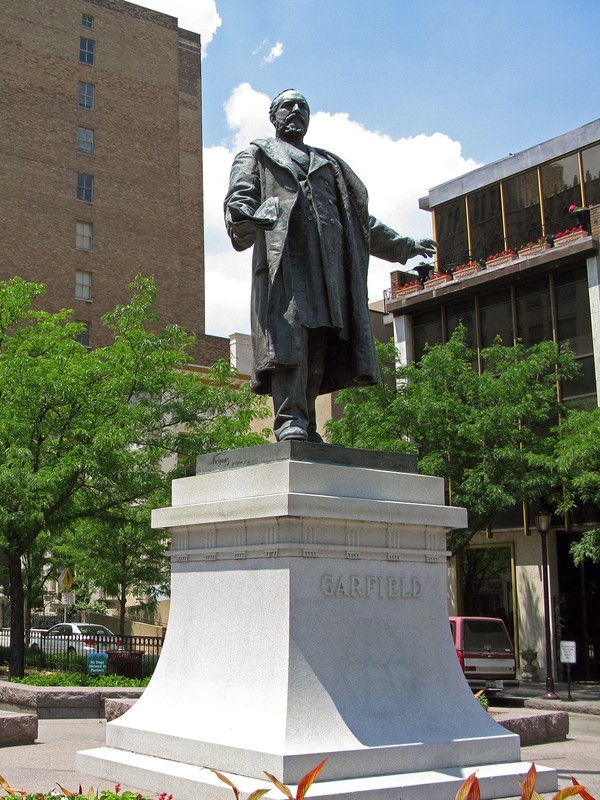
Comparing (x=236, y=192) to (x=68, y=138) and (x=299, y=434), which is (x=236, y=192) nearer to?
(x=299, y=434)

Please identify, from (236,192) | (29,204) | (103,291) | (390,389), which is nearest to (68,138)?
(29,204)

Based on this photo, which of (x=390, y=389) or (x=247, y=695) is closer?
(x=247, y=695)

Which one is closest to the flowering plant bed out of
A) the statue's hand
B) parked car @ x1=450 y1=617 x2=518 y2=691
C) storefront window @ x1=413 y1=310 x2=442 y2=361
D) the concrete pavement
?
storefront window @ x1=413 y1=310 x2=442 y2=361

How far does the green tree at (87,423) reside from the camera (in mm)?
20203

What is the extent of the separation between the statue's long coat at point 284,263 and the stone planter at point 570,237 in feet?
75.1

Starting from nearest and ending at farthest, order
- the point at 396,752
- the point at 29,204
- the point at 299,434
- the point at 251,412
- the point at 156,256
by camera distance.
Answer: the point at 396,752, the point at 299,434, the point at 251,412, the point at 29,204, the point at 156,256

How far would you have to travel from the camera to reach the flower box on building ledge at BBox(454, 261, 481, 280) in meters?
32.9

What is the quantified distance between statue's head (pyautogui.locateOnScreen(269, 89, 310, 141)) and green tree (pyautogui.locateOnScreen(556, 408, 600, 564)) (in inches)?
651

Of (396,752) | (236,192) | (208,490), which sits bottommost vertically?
(396,752)

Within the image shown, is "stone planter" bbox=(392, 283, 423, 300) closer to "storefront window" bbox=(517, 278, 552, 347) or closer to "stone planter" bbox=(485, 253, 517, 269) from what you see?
"stone planter" bbox=(485, 253, 517, 269)

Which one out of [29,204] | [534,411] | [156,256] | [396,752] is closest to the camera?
[396,752]

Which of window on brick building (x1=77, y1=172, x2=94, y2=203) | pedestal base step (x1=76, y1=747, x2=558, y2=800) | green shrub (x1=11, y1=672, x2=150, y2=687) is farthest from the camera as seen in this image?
window on brick building (x1=77, y1=172, x2=94, y2=203)

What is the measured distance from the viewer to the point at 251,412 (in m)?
23.9

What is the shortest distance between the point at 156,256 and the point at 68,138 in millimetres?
8987
